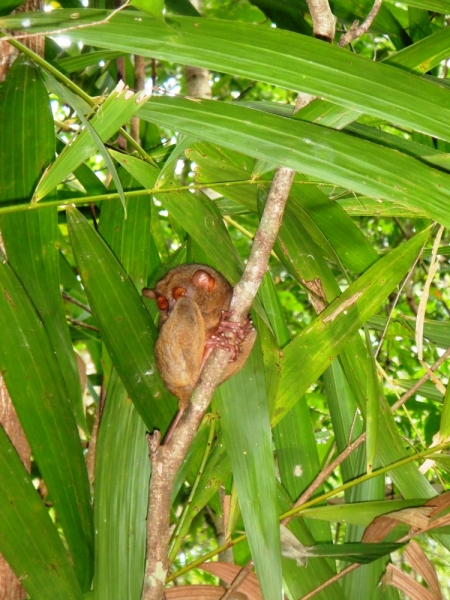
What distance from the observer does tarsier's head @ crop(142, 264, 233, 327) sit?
221cm

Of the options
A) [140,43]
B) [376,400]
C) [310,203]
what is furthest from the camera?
[310,203]

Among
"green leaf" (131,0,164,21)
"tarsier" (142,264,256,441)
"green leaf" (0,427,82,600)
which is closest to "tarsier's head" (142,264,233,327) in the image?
"tarsier" (142,264,256,441)

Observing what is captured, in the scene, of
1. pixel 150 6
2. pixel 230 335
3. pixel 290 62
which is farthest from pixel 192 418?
pixel 150 6

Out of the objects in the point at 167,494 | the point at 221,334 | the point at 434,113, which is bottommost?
the point at 167,494

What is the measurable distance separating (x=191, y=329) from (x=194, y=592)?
2.64 ft

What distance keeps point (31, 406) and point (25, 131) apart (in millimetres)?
828

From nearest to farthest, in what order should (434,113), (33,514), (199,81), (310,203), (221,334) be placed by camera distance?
(434,113) → (33,514) → (221,334) → (310,203) → (199,81)

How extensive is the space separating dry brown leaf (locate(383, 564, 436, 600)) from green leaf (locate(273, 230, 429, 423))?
606mm

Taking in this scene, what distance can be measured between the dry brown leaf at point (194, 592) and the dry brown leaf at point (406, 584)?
1.69 ft

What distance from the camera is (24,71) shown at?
2.07m

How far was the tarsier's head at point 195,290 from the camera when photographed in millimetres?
2215

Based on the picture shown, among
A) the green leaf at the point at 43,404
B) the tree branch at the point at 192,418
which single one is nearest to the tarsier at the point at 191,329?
the tree branch at the point at 192,418

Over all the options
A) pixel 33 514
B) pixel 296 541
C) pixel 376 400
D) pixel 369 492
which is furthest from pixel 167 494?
pixel 369 492

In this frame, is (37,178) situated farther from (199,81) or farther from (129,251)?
(199,81)
